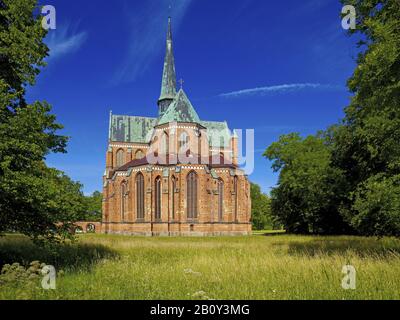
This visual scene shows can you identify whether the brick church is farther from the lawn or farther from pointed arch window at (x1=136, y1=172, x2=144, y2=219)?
the lawn

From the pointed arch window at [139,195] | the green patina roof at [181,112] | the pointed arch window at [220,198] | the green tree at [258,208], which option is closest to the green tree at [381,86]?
the pointed arch window at [220,198]

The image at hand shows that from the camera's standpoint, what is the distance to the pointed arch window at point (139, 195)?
45.9 metres

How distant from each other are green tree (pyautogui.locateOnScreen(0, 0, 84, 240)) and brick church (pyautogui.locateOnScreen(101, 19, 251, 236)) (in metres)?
33.1

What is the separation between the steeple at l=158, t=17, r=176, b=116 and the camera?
61156 millimetres

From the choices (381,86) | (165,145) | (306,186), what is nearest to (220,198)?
(165,145)

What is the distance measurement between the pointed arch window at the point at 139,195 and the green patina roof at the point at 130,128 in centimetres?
1739

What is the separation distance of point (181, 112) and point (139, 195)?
42.8ft

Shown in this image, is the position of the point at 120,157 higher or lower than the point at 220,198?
higher

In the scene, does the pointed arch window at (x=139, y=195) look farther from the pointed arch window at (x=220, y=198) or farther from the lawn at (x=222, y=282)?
the lawn at (x=222, y=282)

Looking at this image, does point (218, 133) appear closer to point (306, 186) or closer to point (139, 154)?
point (139, 154)

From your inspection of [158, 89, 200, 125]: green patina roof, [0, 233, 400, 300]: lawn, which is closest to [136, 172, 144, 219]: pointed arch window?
[158, 89, 200, 125]: green patina roof

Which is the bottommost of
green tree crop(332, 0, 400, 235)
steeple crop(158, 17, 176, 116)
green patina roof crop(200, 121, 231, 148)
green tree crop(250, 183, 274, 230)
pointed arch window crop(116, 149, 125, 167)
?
green tree crop(250, 183, 274, 230)

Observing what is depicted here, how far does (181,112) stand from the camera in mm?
50344
